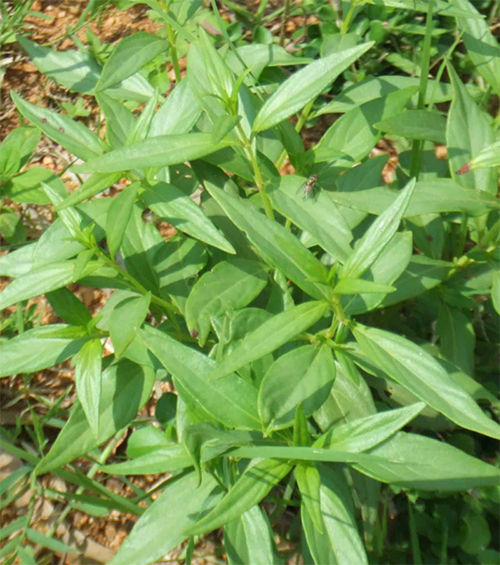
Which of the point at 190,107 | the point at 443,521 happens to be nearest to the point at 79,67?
the point at 190,107

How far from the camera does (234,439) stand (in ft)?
3.85

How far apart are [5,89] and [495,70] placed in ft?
6.26

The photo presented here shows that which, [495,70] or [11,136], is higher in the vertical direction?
[11,136]

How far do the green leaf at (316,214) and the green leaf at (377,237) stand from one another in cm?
9

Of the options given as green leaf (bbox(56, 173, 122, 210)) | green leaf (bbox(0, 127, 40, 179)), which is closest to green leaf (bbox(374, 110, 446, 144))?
green leaf (bbox(56, 173, 122, 210))

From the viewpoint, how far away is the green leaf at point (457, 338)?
1.72 meters

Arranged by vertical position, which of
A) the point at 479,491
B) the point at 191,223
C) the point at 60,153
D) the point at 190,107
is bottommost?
the point at 479,491

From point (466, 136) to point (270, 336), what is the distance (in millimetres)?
770

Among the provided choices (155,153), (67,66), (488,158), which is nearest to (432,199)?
(488,158)

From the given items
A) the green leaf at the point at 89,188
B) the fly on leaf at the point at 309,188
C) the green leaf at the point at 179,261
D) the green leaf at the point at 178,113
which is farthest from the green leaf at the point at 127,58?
the fly on leaf at the point at 309,188

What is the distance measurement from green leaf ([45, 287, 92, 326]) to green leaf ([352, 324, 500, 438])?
0.58 metres

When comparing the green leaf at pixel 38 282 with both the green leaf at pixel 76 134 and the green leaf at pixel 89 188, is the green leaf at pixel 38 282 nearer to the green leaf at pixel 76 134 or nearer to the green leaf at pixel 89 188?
the green leaf at pixel 89 188

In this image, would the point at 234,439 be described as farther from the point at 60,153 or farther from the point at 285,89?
the point at 60,153

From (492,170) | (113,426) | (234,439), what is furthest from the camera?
(492,170)
